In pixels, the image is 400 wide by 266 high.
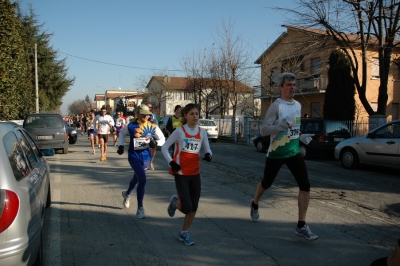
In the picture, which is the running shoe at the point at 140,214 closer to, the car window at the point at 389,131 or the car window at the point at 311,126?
the car window at the point at 389,131

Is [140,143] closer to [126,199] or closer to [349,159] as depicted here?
[126,199]

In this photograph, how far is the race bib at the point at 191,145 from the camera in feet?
14.9

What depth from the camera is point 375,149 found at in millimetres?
10070

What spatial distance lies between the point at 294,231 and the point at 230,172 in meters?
5.16

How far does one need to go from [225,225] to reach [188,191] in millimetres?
1169

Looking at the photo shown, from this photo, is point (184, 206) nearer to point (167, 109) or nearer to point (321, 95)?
point (321, 95)

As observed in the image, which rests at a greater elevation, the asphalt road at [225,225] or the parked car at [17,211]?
the parked car at [17,211]

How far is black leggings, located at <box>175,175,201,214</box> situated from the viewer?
14.3 feet

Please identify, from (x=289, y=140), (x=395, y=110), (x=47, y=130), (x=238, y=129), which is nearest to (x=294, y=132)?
(x=289, y=140)

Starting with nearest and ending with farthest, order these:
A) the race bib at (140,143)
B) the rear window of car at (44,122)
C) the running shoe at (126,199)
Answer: the race bib at (140,143) → the running shoe at (126,199) → the rear window of car at (44,122)

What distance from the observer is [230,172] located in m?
10.1

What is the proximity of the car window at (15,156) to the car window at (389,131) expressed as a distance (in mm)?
8981

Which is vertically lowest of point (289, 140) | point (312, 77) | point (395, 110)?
point (289, 140)

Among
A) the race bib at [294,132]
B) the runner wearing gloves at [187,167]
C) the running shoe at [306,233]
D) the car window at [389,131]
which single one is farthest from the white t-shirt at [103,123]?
the running shoe at [306,233]
